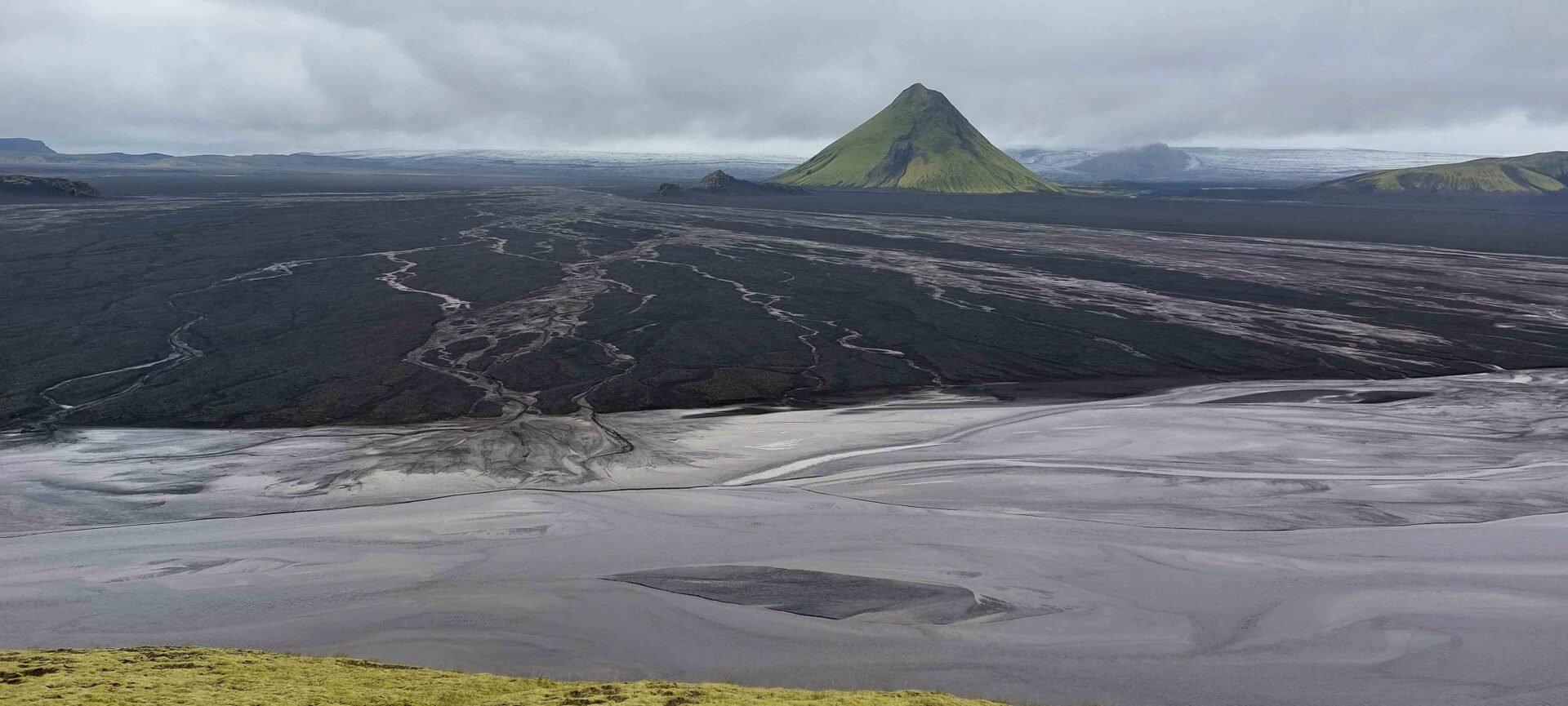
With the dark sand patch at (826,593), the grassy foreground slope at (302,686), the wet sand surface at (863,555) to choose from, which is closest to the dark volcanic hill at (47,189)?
the wet sand surface at (863,555)

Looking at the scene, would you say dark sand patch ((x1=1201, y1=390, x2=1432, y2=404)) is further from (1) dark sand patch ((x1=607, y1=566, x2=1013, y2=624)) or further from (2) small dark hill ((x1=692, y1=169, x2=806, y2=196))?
(2) small dark hill ((x1=692, y1=169, x2=806, y2=196))

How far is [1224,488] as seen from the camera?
764 inches

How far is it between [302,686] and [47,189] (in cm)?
14123

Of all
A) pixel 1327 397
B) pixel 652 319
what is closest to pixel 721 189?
pixel 652 319

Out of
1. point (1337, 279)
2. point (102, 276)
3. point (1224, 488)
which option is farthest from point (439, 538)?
point (1337, 279)

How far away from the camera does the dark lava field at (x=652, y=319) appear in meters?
25.7

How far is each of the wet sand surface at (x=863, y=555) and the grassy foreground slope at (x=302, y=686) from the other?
0.97 m

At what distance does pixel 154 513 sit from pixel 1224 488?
22.3 meters

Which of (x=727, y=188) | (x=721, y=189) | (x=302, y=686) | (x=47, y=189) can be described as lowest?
(x=302, y=686)

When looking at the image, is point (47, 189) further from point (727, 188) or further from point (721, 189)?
point (727, 188)

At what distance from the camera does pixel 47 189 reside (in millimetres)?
114375

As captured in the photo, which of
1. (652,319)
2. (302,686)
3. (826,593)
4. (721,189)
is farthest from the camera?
(721,189)

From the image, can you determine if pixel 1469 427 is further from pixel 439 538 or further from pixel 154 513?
pixel 154 513

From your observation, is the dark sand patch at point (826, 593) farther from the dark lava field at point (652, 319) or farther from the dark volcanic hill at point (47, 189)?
the dark volcanic hill at point (47, 189)
